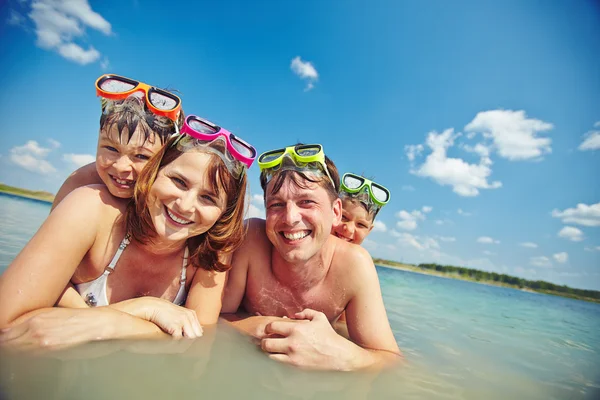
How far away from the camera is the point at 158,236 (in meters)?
2.82

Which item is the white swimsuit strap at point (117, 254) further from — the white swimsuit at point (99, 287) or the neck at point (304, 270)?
the neck at point (304, 270)

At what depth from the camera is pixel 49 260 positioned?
213 centimetres

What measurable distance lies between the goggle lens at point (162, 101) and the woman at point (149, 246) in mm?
338

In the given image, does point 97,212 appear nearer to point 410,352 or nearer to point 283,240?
point 283,240

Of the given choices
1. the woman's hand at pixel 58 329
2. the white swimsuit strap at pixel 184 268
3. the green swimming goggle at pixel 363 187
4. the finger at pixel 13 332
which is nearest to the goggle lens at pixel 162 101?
the white swimsuit strap at pixel 184 268

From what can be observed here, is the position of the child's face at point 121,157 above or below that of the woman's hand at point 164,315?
above

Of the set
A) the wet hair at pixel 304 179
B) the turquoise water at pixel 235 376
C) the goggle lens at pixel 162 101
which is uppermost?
the goggle lens at pixel 162 101

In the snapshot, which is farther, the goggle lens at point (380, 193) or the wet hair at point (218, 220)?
the goggle lens at point (380, 193)

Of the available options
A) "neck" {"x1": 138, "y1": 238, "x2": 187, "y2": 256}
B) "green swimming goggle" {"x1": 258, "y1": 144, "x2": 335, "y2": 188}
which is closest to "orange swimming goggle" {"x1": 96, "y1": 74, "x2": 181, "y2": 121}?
"green swimming goggle" {"x1": 258, "y1": 144, "x2": 335, "y2": 188}

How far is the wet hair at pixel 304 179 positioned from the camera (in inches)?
129

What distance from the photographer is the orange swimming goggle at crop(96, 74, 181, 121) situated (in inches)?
118

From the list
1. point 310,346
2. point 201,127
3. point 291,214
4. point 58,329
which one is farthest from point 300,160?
point 58,329

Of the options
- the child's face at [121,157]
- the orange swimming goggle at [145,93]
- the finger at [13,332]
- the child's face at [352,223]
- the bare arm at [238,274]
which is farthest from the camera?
the child's face at [352,223]

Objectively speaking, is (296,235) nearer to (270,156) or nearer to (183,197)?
(270,156)
